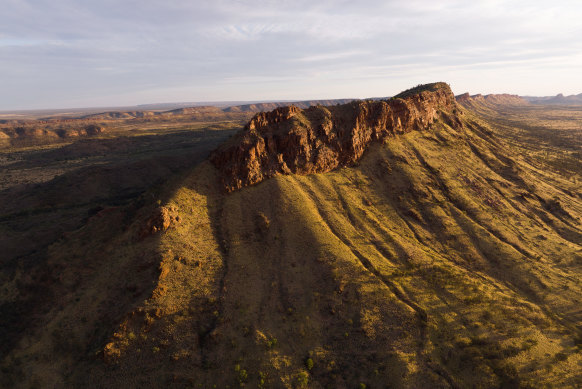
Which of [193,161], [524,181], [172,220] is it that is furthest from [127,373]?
[193,161]

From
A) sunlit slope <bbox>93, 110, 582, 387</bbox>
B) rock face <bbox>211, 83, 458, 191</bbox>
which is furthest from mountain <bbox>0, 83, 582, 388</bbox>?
rock face <bbox>211, 83, 458, 191</bbox>

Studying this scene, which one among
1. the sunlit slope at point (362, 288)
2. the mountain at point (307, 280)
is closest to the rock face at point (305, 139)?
the mountain at point (307, 280)

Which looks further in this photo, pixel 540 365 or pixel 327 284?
pixel 327 284

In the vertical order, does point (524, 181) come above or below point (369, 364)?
above

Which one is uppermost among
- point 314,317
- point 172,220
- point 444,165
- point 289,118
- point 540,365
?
point 289,118

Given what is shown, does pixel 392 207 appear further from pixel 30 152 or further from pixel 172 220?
pixel 30 152

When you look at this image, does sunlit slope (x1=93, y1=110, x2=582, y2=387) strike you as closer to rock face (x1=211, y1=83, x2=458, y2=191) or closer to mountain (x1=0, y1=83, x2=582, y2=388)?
mountain (x1=0, y1=83, x2=582, y2=388)
